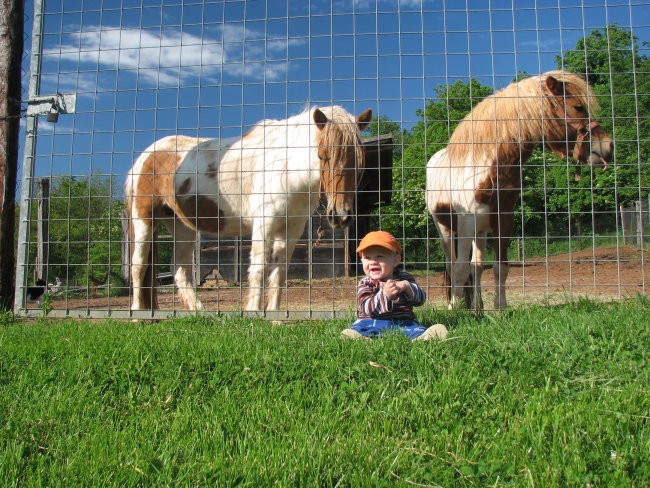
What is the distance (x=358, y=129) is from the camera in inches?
210

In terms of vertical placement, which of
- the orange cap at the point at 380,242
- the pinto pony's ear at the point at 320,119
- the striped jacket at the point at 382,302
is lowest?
the striped jacket at the point at 382,302

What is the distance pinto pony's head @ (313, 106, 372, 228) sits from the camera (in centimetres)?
508

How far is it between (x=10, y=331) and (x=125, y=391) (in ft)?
6.78

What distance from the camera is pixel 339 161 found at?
513 centimetres

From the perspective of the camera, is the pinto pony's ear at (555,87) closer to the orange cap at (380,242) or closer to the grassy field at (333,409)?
the grassy field at (333,409)

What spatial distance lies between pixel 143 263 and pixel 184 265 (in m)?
0.68

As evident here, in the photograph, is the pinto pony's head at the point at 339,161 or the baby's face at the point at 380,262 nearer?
the baby's face at the point at 380,262

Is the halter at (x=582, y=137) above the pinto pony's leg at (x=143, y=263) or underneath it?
above

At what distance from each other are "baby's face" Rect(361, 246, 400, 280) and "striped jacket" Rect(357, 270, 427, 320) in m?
0.07

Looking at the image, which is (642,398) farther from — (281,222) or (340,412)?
(281,222)

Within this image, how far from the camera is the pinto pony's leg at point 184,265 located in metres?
6.32

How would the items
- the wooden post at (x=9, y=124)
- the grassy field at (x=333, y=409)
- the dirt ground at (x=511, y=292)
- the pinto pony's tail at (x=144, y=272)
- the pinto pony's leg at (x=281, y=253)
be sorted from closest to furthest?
the grassy field at (x=333, y=409), the dirt ground at (x=511, y=292), the wooden post at (x=9, y=124), the pinto pony's leg at (x=281, y=253), the pinto pony's tail at (x=144, y=272)

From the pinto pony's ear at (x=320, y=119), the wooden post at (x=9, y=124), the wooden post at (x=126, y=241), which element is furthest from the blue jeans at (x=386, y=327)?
the wooden post at (x=9, y=124)

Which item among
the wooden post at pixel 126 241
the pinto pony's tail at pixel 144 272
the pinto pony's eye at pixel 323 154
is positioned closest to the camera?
the pinto pony's eye at pixel 323 154
